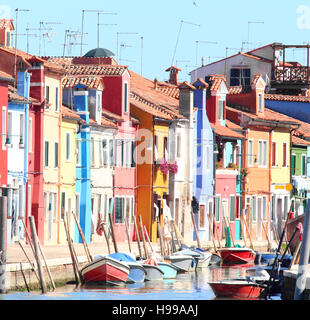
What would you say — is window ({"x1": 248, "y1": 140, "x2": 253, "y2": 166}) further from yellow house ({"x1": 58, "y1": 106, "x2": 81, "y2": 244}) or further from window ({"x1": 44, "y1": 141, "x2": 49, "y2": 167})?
window ({"x1": 44, "y1": 141, "x2": 49, "y2": 167})

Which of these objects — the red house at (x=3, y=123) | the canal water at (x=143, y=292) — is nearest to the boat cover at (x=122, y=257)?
Answer: the canal water at (x=143, y=292)

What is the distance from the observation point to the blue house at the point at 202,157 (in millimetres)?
70125

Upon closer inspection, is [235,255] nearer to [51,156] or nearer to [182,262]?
[182,262]

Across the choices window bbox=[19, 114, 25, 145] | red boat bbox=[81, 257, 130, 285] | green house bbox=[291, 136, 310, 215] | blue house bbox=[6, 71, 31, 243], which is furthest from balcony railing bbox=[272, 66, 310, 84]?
red boat bbox=[81, 257, 130, 285]

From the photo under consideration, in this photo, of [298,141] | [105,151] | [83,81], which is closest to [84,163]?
[105,151]

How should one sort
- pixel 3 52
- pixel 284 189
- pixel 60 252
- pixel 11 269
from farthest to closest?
pixel 284 189 → pixel 3 52 → pixel 60 252 → pixel 11 269

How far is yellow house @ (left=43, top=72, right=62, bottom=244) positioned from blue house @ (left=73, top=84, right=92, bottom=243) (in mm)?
2222

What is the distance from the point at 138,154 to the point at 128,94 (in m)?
3.01

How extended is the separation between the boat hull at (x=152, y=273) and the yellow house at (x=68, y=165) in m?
7.34

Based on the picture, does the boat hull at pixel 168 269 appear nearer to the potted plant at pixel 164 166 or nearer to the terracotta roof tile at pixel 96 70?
the potted plant at pixel 164 166

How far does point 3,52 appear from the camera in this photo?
55062 millimetres

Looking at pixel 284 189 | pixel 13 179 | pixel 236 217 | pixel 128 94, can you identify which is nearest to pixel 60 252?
pixel 13 179

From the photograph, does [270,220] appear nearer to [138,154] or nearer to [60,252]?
[138,154]

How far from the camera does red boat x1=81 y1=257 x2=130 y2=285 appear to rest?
46.4 meters
